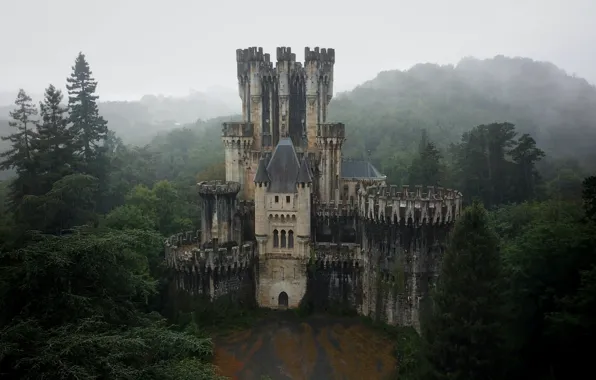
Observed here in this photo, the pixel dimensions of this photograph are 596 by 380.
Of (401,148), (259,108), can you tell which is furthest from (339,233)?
(401,148)

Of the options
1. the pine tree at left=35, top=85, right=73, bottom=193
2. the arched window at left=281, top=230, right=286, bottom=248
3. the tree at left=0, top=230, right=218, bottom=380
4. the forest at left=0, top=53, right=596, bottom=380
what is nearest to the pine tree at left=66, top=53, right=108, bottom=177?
the forest at left=0, top=53, right=596, bottom=380

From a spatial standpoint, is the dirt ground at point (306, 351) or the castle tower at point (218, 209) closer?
the dirt ground at point (306, 351)

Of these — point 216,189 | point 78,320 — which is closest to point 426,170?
point 216,189

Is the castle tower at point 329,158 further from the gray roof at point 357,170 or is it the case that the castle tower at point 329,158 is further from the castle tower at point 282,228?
the castle tower at point 282,228

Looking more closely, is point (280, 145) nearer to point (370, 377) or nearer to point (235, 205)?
point (235, 205)

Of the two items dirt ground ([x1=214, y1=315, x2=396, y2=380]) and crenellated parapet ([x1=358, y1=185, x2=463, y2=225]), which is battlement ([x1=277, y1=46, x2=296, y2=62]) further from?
dirt ground ([x1=214, y1=315, x2=396, y2=380])

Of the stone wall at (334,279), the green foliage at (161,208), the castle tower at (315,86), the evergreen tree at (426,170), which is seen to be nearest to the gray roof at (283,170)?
the stone wall at (334,279)
